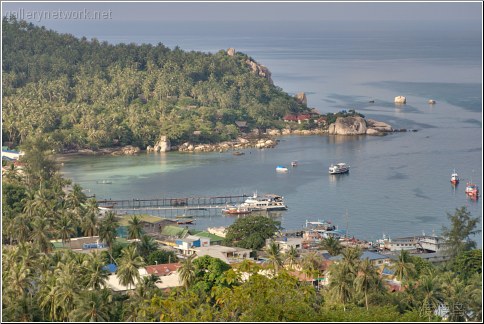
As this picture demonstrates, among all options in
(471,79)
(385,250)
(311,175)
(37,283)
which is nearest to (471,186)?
(311,175)

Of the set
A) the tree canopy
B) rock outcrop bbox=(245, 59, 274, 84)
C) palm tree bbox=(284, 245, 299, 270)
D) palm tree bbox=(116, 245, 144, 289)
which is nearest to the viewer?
palm tree bbox=(116, 245, 144, 289)

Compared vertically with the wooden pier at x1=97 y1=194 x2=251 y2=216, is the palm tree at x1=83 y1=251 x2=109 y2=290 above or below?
above

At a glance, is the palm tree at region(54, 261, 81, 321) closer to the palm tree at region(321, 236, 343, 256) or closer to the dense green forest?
the dense green forest

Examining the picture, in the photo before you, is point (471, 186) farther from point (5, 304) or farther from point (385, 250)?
point (5, 304)

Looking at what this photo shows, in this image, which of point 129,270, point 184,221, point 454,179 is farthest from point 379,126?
point 129,270

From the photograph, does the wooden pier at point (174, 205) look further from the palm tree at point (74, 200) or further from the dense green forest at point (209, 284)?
the dense green forest at point (209, 284)

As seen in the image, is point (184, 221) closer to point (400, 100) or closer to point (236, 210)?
point (236, 210)

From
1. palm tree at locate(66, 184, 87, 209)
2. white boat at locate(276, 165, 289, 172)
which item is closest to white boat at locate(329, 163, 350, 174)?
white boat at locate(276, 165, 289, 172)

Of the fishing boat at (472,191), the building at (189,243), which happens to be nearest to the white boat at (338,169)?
the fishing boat at (472,191)
